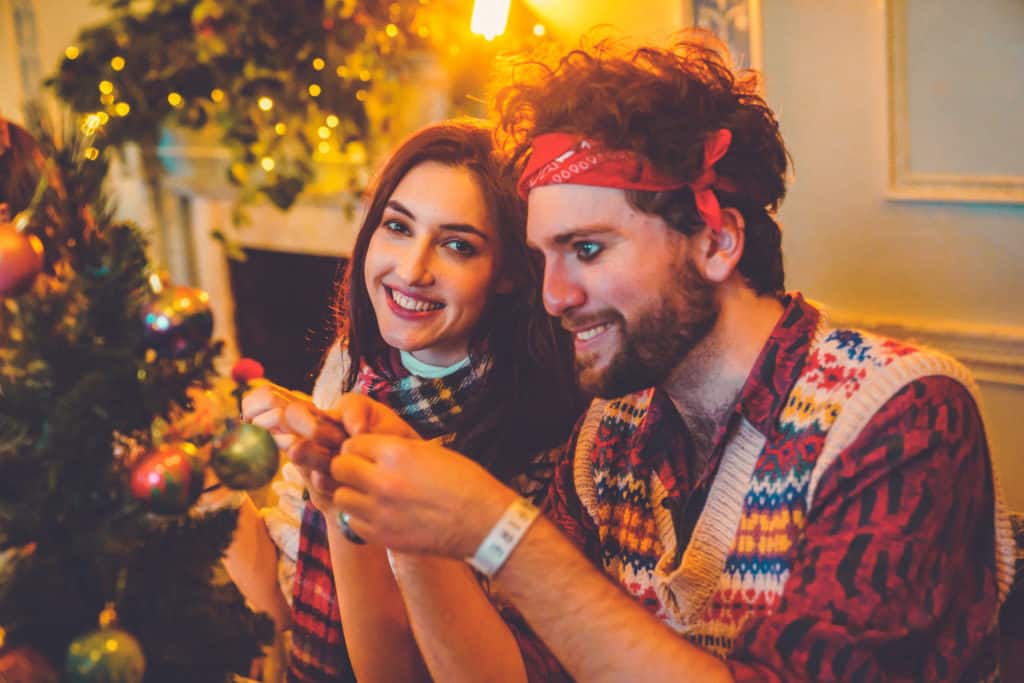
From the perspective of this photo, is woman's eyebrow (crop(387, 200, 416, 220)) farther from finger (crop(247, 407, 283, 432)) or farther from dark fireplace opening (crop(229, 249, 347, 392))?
dark fireplace opening (crop(229, 249, 347, 392))

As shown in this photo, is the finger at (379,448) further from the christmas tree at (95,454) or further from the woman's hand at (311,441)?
the christmas tree at (95,454)

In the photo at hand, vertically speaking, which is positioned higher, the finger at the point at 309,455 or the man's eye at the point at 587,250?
the man's eye at the point at 587,250

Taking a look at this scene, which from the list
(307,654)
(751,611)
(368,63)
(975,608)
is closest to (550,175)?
(751,611)

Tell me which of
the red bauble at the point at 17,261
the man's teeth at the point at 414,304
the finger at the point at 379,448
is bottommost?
the finger at the point at 379,448

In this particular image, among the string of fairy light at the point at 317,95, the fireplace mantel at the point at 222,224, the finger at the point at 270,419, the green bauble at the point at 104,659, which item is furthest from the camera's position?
the fireplace mantel at the point at 222,224

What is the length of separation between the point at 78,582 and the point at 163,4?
8.77ft

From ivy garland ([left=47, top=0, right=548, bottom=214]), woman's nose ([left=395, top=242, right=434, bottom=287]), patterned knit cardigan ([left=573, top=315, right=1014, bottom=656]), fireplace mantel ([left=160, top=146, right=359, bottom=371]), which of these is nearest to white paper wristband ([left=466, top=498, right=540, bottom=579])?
patterned knit cardigan ([left=573, top=315, right=1014, bottom=656])

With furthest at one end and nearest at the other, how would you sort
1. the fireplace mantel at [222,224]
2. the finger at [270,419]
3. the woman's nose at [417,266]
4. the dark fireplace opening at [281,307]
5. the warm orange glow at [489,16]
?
the dark fireplace opening at [281,307]
the fireplace mantel at [222,224]
the warm orange glow at [489,16]
the woman's nose at [417,266]
the finger at [270,419]

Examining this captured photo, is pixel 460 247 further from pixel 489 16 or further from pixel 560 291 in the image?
pixel 489 16

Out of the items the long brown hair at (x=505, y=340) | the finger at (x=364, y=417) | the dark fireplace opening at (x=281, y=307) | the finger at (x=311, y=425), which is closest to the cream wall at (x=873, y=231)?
the long brown hair at (x=505, y=340)

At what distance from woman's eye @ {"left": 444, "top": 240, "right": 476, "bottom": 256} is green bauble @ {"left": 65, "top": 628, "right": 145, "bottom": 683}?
85cm

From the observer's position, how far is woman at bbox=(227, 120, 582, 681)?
1435 mm

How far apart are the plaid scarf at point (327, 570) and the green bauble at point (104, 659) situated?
2.66ft

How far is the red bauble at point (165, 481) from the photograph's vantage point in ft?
2.35
